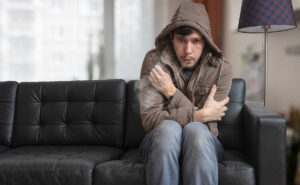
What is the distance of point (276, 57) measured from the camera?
6.98ft

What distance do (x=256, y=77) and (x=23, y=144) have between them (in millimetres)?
1758

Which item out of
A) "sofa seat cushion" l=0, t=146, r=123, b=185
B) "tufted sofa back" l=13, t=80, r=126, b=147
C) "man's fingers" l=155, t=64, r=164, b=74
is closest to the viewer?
"sofa seat cushion" l=0, t=146, r=123, b=185

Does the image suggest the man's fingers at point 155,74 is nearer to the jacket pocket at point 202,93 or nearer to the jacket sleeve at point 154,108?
the jacket sleeve at point 154,108

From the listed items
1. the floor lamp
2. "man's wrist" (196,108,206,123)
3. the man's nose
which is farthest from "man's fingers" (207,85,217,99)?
the floor lamp

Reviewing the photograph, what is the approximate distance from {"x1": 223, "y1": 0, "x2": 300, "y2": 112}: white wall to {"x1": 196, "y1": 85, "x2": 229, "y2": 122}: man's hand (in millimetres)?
348

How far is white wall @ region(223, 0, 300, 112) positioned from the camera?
166 cm

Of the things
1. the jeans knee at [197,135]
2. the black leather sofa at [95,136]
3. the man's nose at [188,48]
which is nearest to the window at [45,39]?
the black leather sofa at [95,136]

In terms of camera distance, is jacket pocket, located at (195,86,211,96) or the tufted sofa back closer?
jacket pocket, located at (195,86,211,96)

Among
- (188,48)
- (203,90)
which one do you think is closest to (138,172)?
(203,90)

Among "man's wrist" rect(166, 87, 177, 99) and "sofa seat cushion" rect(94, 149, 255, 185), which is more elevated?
"man's wrist" rect(166, 87, 177, 99)

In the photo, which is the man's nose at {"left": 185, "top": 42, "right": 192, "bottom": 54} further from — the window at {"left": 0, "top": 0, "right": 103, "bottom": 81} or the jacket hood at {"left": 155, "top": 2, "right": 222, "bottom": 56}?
the window at {"left": 0, "top": 0, "right": 103, "bottom": 81}

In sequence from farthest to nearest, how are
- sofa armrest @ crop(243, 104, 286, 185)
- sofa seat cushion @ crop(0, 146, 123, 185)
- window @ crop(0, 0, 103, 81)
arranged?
1. window @ crop(0, 0, 103, 81)
2. sofa seat cushion @ crop(0, 146, 123, 185)
3. sofa armrest @ crop(243, 104, 286, 185)

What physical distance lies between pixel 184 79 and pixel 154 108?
0.77 feet

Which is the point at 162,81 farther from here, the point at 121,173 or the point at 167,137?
the point at 121,173
